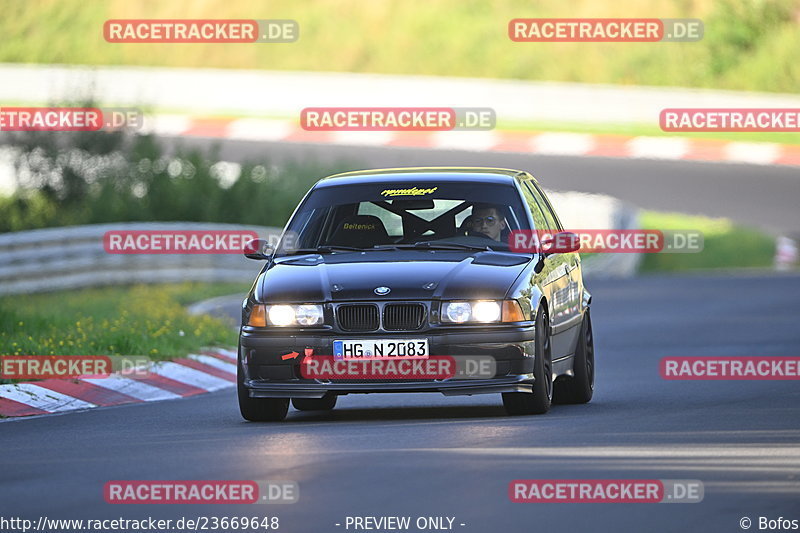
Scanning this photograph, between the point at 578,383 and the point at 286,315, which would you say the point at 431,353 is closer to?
the point at 286,315

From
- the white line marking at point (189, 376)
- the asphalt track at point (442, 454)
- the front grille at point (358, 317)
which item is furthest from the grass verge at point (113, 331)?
the front grille at point (358, 317)

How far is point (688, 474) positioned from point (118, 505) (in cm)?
268

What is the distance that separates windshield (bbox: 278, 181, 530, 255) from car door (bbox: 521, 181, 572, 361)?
0.27m

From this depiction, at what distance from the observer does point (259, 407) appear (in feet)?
41.5

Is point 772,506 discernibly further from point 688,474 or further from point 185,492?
point 185,492

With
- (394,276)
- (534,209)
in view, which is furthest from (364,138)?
(394,276)

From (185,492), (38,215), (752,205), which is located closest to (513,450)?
(185,492)

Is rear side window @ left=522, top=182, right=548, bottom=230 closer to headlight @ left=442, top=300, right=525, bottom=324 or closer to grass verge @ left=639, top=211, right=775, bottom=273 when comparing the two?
headlight @ left=442, top=300, right=525, bottom=324

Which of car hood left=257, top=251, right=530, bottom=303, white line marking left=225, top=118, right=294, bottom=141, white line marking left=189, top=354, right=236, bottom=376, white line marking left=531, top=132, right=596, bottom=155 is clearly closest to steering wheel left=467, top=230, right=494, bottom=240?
car hood left=257, top=251, right=530, bottom=303

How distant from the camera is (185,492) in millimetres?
9164

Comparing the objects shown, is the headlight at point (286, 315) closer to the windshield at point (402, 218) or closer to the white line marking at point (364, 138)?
the windshield at point (402, 218)

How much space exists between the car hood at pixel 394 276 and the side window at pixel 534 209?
76 centimetres

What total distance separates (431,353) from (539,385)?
78 centimetres

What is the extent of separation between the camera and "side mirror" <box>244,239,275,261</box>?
44.1 feet
